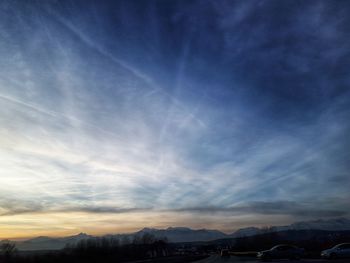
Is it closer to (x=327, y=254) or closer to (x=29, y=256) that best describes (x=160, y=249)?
(x=29, y=256)

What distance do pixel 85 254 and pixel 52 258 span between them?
1701cm

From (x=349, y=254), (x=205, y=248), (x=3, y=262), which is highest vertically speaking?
(x=205, y=248)

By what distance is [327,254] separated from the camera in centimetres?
4472

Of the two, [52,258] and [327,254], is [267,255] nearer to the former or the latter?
[327,254]

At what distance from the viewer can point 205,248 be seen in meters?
193

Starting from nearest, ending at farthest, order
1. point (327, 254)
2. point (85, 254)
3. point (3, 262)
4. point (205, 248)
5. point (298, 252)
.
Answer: point (327, 254) < point (298, 252) < point (3, 262) < point (85, 254) < point (205, 248)

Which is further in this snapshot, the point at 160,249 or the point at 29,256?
the point at 160,249

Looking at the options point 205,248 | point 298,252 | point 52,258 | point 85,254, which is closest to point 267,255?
point 298,252

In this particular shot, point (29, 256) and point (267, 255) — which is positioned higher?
point (29, 256)

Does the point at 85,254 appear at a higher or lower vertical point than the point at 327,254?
higher

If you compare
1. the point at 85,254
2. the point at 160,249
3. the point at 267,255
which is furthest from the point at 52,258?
the point at 160,249

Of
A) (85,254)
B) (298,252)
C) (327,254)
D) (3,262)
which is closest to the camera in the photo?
(327,254)

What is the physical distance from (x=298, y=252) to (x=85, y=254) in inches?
3316

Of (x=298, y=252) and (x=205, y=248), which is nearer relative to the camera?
(x=298, y=252)
